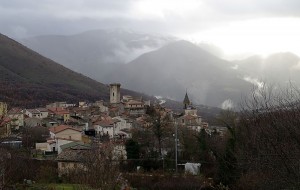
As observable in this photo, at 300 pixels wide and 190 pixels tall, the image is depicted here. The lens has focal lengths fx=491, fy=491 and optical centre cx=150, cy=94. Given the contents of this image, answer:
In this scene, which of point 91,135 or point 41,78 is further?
point 41,78

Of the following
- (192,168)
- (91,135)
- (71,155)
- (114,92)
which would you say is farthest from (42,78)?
(192,168)

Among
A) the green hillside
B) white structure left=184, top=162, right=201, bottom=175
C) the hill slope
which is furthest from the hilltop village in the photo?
the hill slope

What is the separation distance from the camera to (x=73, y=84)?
146375mm

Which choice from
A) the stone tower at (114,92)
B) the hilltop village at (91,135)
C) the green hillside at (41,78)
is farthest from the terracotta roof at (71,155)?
the green hillside at (41,78)

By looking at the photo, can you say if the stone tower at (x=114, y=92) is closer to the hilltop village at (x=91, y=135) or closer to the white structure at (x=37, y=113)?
the hilltop village at (x=91, y=135)

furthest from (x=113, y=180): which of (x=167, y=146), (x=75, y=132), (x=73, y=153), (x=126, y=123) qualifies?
(x=126, y=123)

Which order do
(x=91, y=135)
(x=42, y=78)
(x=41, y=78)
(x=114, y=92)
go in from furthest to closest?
(x=42, y=78) → (x=41, y=78) → (x=114, y=92) → (x=91, y=135)

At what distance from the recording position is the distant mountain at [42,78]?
117537mm

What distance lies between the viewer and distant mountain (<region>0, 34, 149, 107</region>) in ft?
386

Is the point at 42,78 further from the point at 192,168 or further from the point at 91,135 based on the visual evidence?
the point at 192,168

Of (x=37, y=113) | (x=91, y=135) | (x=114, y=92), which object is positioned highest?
(x=114, y=92)

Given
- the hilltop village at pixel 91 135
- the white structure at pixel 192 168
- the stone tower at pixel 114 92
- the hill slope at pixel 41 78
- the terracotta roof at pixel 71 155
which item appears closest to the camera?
the terracotta roof at pixel 71 155

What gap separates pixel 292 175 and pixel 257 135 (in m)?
4.74

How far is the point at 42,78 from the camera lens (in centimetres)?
13962
